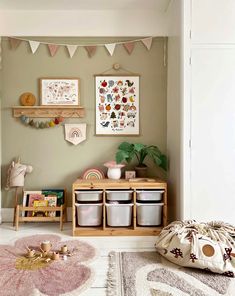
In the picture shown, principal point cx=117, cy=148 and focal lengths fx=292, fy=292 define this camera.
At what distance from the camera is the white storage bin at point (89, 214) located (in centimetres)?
286

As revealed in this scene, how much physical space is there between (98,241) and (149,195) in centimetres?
66

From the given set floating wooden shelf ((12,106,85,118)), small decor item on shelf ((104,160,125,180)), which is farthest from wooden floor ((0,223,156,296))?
floating wooden shelf ((12,106,85,118))

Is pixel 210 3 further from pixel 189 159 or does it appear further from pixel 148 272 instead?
pixel 148 272

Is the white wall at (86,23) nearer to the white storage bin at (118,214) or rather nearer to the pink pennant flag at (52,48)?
the pink pennant flag at (52,48)

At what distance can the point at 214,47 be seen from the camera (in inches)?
105

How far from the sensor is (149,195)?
2887 mm

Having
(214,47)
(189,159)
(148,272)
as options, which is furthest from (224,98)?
(148,272)

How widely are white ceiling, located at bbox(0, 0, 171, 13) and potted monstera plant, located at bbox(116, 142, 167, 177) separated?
150 cm

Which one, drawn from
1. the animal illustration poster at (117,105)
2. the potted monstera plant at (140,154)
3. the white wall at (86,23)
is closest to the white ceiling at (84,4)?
the white wall at (86,23)

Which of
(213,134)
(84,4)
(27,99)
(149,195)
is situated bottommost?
(149,195)

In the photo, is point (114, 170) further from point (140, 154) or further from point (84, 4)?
point (84, 4)

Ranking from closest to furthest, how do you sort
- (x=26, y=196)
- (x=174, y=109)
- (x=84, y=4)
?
(x=174, y=109) → (x=84, y=4) → (x=26, y=196)

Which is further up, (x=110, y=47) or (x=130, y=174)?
(x=110, y=47)


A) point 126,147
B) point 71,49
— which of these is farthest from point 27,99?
point 126,147
